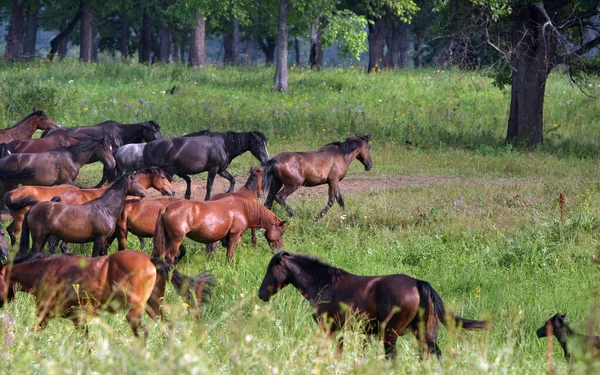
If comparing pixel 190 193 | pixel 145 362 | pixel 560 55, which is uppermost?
pixel 560 55

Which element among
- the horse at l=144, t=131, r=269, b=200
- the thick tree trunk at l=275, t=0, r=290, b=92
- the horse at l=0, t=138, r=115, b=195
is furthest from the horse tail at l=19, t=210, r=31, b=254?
the thick tree trunk at l=275, t=0, r=290, b=92

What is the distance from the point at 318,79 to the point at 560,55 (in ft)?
36.4

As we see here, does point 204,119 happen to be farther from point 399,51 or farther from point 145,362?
point 399,51

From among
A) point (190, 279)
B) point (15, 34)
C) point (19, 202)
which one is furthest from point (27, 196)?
point (15, 34)

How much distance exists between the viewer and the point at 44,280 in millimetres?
7723

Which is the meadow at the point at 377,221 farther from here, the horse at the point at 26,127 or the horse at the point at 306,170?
the horse at the point at 26,127

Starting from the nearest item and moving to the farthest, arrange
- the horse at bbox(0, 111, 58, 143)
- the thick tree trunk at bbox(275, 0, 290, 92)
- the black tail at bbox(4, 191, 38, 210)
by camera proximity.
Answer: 1. the black tail at bbox(4, 191, 38, 210)
2. the horse at bbox(0, 111, 58, 143)
3. the thick tree trunk at bbox(275, 0, 290, 92)

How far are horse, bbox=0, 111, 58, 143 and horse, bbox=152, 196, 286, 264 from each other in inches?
287

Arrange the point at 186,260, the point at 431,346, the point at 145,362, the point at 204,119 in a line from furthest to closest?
the point at 204,119
the point at 186,260
the point at 431,346
the point at 145,362

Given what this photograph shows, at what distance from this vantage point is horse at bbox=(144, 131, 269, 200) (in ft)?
53.6

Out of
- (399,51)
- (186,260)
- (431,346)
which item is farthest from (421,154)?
(399,51)

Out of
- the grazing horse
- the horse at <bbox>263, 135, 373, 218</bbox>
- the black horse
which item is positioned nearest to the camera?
the grazing horse

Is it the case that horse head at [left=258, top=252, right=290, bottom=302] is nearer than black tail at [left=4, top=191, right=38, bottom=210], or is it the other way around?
horse head at [left=258, top=252, right=290, bottom=302]

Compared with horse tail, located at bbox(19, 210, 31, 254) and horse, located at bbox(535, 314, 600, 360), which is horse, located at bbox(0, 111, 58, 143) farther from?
horse, located at bbox(535, 314, 600, 360)
